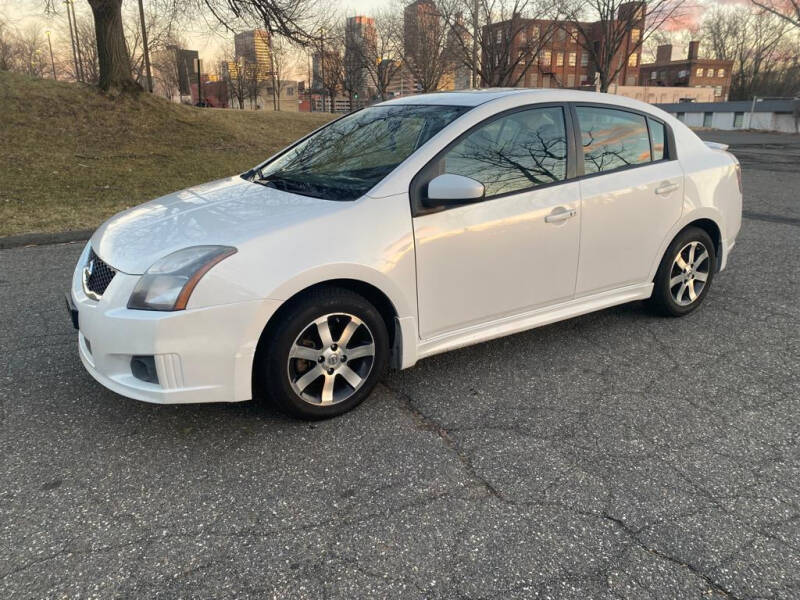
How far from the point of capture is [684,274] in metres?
4.50

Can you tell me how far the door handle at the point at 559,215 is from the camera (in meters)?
3.58

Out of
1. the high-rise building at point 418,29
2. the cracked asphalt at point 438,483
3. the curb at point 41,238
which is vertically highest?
the high-rise building at point 418,29

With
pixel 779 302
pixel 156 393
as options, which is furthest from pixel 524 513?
pixel 779 302

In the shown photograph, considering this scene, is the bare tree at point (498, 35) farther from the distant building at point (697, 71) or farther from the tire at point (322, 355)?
the distant building at point (697, 71)

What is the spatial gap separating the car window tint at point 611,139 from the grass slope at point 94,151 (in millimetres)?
6673

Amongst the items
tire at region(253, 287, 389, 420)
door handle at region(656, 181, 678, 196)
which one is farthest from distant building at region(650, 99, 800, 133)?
tire at region(253, 287, 389, 420)

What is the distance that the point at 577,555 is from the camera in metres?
2.21

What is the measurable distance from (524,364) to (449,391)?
2.07 ft

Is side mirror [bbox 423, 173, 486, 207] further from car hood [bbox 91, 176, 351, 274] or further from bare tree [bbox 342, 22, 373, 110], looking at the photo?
bare tree [bbox 342, 22, 373, 110]

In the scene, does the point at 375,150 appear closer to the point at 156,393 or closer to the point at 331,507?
the point at 156,393

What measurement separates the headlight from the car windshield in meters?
0.75

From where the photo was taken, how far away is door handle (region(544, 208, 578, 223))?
3.58m

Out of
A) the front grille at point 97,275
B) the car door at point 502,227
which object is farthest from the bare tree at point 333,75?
the front grille at point 97,275

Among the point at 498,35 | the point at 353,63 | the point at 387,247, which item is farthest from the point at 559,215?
the point at 353,63
